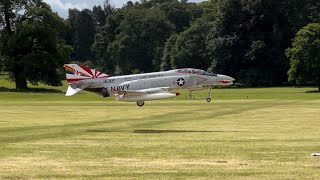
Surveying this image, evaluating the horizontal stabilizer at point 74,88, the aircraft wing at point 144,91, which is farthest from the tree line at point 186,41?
the aircraft wing at point 144,91

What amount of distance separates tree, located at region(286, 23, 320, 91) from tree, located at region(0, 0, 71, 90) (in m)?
38.9

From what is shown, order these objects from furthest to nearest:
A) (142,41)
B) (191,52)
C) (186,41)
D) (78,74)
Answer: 1. (142,41)
2. (186,41)
3. (191,52)
4. (78,74)

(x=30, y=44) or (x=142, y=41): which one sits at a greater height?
(x=142, y=41)

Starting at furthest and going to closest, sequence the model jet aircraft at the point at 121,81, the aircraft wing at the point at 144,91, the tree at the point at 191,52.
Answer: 1. the tree at the point at 191,52
2. the model jet aircraft at the point at 121,81
3. the aircraft wing at the point at 144,91

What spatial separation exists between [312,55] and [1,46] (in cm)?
5067

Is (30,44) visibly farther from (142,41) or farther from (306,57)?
(142,41)

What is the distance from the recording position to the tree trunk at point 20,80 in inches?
4190

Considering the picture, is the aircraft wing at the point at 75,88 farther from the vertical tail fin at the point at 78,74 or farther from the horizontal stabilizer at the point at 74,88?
the vertical tail fin at the point at 78,74

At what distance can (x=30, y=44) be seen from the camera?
108125 millimetres

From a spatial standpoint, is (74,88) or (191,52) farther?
(191,52)

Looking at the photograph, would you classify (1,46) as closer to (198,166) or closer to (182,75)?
(182,75)

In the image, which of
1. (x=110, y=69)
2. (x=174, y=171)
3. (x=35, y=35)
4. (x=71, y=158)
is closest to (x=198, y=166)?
(x=174, y=171)

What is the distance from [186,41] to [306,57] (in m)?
44.8

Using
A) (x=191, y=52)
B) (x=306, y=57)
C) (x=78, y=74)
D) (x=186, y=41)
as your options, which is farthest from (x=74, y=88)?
(x=186, y=41)
